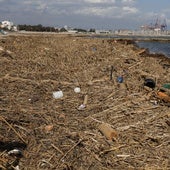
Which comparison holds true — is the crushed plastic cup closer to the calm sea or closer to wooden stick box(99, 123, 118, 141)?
wooden stick box(99, 123, 118, 141)

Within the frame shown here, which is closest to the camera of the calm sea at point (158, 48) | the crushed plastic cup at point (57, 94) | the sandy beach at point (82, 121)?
the sandy beach at point (82, 121)

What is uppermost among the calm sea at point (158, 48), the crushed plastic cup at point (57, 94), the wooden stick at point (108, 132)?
the crushed plastic cup at point (57, 94)

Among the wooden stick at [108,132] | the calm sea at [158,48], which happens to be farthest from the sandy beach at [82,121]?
the calm sea at [158,48]

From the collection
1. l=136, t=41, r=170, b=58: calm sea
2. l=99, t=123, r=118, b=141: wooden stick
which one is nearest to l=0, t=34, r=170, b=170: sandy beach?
l=99, t=123, r=118, b=141: wooden stick

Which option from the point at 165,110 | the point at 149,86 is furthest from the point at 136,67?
the point at 165,110

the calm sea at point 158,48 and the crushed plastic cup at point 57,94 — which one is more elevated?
the crushed plastic cup at point 57,94

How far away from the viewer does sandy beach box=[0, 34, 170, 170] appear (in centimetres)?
643

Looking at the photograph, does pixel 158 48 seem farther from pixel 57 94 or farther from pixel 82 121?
pixel 82 121

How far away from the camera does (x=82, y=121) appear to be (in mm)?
7945

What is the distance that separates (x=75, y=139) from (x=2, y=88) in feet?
11.2

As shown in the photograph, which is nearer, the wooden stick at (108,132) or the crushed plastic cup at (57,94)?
the wooden stick at (108,132)

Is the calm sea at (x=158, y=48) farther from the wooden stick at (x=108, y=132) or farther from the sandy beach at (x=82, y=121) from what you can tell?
the wooden stick at (x=108, y=132)

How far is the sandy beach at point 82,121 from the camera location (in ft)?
21.1

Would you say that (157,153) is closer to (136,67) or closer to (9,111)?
(9,111)
